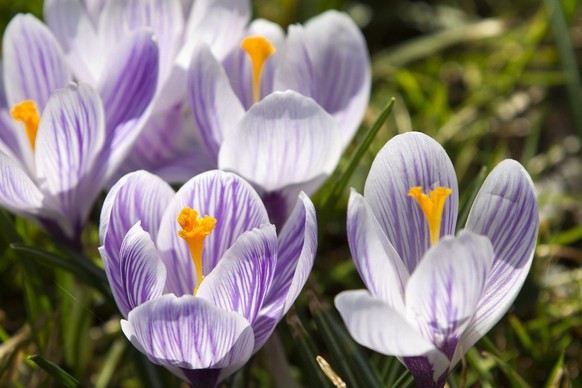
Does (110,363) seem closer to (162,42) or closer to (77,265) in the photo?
(77,265)

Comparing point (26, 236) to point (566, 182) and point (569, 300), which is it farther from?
point (566, 182)

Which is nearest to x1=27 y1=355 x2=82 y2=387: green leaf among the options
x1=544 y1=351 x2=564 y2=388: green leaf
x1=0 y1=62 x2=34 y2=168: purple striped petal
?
x1=0 y1=62 x2=34 y2=168: purple striped petal

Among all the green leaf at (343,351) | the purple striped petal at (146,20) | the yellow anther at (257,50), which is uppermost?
the purple striped petal at (146,20)

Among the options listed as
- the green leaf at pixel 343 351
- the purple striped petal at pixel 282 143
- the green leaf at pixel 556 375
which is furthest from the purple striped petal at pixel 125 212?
the green leaf at pixel 556 375

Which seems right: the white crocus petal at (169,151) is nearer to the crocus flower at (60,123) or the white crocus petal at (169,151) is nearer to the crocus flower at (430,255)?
the crocus flower at (60,123)

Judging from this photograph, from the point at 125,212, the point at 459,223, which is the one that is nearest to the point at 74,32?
the point at 125,212

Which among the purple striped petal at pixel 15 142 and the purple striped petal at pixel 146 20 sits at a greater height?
the purple striped petal at pixel 146 20
